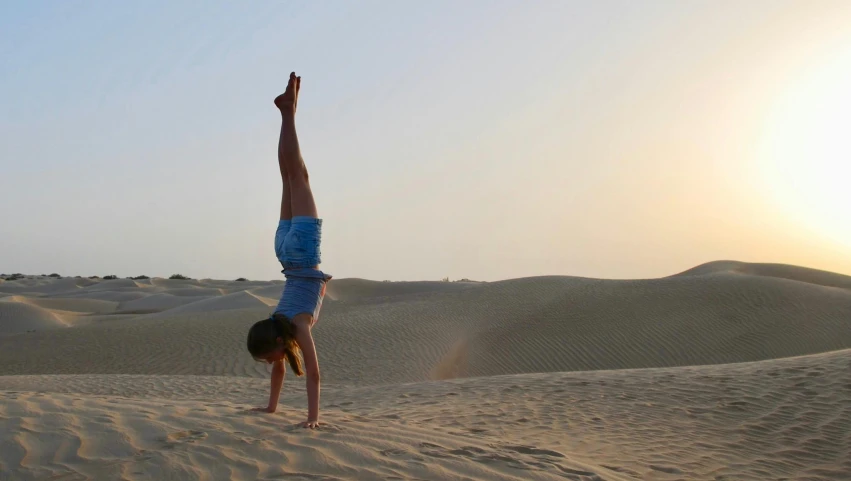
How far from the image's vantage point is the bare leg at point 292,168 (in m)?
5.01

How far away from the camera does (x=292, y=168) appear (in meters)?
5.07

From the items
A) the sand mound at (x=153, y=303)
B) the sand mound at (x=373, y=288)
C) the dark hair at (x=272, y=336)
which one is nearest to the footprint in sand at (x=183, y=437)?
the dark hair at (x=272, y=336)

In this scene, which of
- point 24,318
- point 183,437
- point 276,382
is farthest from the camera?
point 24,318

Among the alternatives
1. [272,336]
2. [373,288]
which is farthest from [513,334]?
[373,288]

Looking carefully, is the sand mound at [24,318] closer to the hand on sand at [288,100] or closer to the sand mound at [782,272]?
the hand on sand at [288,100]

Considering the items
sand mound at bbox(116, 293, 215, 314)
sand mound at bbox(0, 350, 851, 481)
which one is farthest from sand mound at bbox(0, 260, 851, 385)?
sand mound at bbox(116, 293, 215, 314)

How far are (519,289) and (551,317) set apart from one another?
12.0 ft

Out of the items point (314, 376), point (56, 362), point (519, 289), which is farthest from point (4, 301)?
point (314, 376)

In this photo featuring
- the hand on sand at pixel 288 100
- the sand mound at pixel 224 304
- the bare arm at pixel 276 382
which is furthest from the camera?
the sand mound at pixel 224 304

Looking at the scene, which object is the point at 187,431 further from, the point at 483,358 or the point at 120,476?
the point at 483,358

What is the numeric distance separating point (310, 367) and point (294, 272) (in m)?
0.67

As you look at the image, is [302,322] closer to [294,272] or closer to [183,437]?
[294,272]

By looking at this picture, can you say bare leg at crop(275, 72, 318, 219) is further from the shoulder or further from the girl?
the shoulder

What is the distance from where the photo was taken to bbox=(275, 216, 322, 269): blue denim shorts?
16.3 feet
